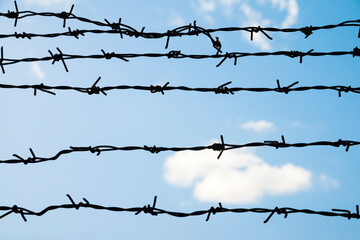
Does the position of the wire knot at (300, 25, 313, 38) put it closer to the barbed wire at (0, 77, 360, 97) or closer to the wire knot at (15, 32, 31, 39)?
the barbed wire at (0, 77, 360, 97)

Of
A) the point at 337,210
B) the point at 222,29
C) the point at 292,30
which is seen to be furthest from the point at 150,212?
the point at 292,30

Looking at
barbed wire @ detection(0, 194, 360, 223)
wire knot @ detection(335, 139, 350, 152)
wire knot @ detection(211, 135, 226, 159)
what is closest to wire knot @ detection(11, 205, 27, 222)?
barbed wire @ detection(0, 194, 360, 223)

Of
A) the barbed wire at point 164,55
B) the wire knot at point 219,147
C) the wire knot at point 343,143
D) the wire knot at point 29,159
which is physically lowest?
the wire knot at point 29,159

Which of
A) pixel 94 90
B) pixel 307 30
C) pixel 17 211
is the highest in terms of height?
pixel 307 30

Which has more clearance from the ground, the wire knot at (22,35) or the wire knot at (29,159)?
the wire knot at (22,35)

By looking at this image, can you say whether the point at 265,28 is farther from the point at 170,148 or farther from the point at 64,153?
the point at 64,153

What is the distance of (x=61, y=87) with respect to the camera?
10.1 ft

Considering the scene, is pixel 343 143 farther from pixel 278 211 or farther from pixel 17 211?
pixel 17 211

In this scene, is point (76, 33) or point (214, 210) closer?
point (214, 210)

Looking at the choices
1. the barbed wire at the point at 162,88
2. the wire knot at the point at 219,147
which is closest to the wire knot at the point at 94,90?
the barbed wire at the point at 162,88

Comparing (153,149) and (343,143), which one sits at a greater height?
(343,143)

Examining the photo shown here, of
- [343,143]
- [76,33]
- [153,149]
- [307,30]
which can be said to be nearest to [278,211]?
[343,143]

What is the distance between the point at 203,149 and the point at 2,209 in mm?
1391

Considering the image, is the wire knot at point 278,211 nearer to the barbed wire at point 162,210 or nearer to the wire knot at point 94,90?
the barbed wire at point 162,210
